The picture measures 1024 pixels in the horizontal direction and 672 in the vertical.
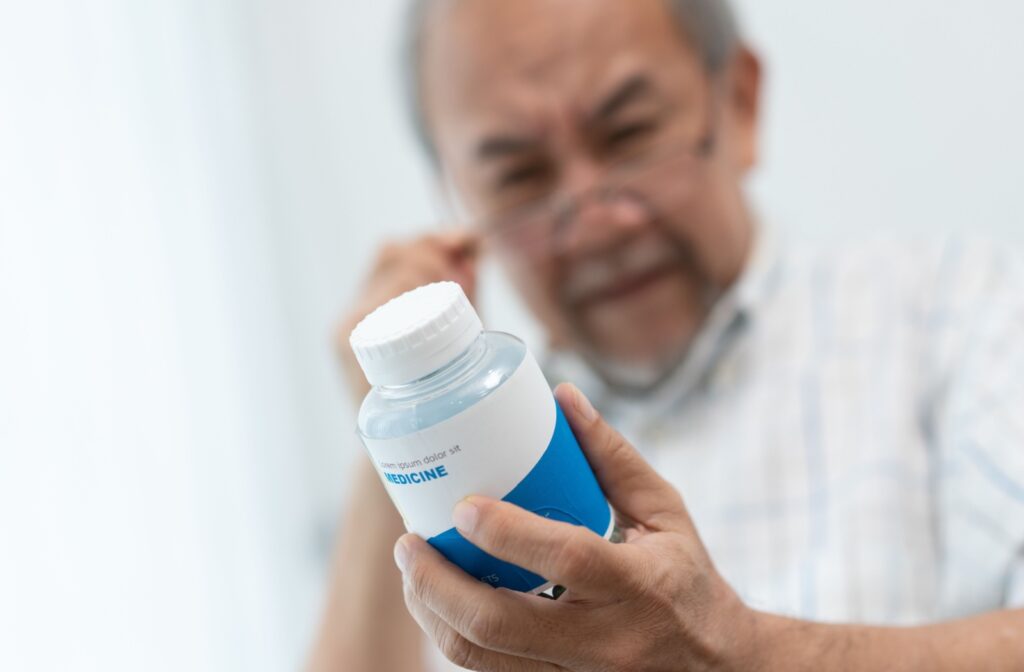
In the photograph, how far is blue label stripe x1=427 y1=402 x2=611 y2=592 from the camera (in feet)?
1.39

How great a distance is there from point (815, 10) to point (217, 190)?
101cm

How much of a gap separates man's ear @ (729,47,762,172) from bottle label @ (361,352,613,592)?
2.49ft

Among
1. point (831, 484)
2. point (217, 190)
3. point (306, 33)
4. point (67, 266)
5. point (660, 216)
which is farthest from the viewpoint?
point (306, 33)

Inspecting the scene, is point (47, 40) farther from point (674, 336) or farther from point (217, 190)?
point (674, 336)

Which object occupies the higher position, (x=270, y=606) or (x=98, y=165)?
(x=98, y=165)

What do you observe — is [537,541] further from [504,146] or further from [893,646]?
[504,146]

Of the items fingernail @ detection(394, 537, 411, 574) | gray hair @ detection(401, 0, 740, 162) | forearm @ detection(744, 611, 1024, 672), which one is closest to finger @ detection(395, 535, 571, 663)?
fingernail @ detection(394, 537, 411, 574)

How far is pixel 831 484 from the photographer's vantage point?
88cm

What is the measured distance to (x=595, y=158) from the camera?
98 centimetres

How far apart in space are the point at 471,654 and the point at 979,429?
21.3 inches

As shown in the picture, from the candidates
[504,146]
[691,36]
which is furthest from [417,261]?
[691,36]

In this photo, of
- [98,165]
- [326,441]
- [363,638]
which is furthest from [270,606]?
[98,165]

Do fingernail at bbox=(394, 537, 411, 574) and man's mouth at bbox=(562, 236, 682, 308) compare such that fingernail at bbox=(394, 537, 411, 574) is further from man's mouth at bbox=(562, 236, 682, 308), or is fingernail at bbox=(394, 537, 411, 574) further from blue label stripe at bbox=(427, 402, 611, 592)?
man's mouth at bbox=(562, 236, 682, 308)

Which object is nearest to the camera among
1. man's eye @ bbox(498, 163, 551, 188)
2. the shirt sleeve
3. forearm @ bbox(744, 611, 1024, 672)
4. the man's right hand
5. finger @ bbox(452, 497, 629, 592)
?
finger @ bbox(452, 497, 629, 592)
